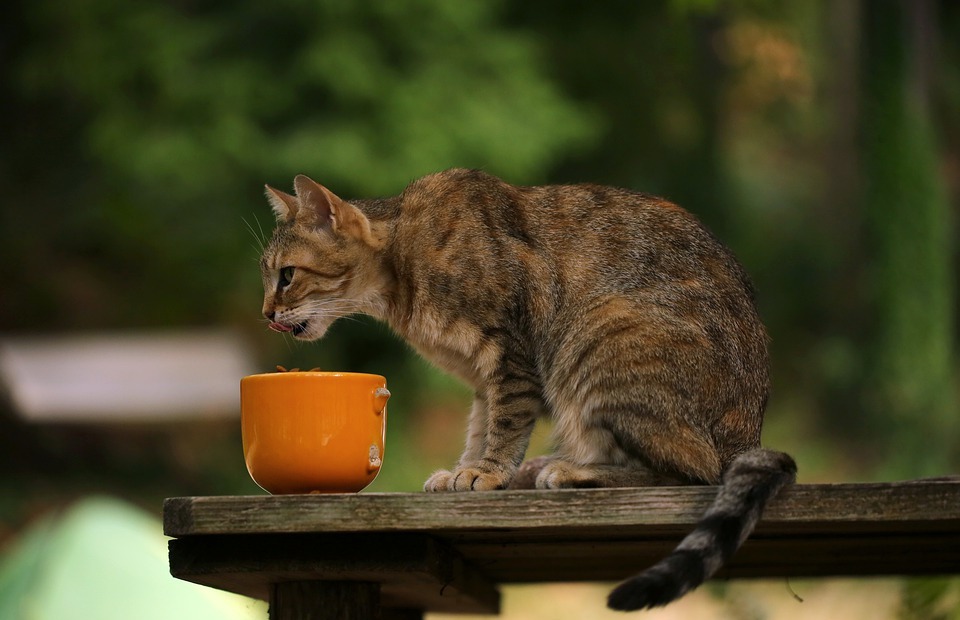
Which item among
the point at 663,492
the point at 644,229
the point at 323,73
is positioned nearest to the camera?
the point at 663,492

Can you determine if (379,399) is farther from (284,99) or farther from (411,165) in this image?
(284,99)

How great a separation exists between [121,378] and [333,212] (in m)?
8.42

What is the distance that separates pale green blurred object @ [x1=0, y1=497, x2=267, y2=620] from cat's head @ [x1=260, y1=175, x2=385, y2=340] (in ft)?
5.10

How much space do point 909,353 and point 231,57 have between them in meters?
6.99

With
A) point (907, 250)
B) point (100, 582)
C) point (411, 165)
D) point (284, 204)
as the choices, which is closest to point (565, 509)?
point (284, 204)

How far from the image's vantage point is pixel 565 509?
1.87m

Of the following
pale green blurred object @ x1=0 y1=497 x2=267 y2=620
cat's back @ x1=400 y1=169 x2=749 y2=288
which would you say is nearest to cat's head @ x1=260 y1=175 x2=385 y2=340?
cat's back @ x1=400 y1=169 x2=749 y2=288

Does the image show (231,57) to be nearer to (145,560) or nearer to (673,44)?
(673,44)

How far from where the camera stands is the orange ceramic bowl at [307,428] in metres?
1.98

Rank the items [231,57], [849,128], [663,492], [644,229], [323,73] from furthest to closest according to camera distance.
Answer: [849,128] → [231,57] → [323,73] → [644,229] → [663,492]

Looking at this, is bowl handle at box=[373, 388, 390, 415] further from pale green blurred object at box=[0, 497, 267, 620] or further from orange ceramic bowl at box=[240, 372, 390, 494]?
pale green blurred object at box=[0, 497, 267, 620]

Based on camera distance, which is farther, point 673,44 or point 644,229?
point 673,44

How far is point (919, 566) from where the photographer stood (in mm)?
2596

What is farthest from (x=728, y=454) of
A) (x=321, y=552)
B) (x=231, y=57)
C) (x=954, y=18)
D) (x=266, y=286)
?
(x=954, y=18)
